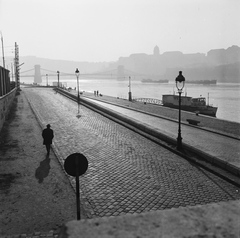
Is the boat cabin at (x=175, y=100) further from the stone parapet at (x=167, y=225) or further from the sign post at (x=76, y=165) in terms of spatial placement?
the stone parapet at (x=167, y=225)

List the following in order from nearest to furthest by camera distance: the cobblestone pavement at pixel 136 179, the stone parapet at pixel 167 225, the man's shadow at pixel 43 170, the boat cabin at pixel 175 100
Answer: the stone parapet at pixel 167 225 → the cobblestone pavement at pixel 136 179 → the man's shadow at pixel 43 170 → the boat cabin at pixel 175 100

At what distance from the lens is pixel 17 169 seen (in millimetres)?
9148

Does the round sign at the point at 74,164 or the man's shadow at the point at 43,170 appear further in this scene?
the man's shadow at the point at 43,170

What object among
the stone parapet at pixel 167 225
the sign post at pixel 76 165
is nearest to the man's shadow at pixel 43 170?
the sign post at pixel 76 165

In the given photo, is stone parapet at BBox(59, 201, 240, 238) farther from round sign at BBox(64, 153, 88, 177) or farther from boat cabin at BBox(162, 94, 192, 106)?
boat cabin at BBox(162, 94, 192, 106)

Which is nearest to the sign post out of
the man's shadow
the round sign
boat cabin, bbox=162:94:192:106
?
the round sign

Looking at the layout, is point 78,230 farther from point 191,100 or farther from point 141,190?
point 191,100

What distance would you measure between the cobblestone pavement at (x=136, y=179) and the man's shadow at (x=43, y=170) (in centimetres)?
79

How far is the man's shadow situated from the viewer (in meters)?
8.43

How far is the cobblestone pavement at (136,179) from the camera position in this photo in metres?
6.62

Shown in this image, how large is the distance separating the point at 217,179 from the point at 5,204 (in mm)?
6242

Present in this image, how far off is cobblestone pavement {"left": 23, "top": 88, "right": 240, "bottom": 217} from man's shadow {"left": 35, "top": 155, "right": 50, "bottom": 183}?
0.79 metres

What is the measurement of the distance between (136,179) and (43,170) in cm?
330

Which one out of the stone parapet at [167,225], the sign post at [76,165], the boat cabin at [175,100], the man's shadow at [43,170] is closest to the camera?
the stone parapet at [167,225]
